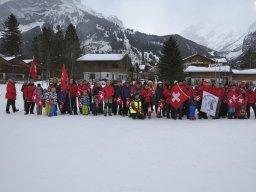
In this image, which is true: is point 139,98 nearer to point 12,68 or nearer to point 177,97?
point 177,97

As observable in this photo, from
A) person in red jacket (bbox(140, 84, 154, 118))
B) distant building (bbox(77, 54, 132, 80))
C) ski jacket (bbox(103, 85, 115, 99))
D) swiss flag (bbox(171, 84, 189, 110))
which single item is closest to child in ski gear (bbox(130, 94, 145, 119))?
person in red jacket (bbox(140, 84, 154, 118))

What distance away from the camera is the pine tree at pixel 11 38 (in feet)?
209

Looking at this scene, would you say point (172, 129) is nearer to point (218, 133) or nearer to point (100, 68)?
point (218, 133)

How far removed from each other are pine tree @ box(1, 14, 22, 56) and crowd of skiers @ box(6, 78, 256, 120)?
187 feet

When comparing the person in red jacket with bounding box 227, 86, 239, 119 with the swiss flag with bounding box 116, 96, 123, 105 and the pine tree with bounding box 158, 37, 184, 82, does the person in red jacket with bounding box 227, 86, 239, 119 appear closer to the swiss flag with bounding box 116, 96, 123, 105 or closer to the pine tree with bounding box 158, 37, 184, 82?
the swiss flag with bounding box 116, 96, 123, 105

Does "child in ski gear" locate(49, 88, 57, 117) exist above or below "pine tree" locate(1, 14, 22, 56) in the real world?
below

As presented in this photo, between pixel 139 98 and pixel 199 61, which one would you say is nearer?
pixel 139 98

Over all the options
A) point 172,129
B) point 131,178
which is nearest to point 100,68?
point 172,129

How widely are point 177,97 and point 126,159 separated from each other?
6.43 metres

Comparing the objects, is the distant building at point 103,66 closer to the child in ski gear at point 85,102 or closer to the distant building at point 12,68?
the distant building at point 12,68

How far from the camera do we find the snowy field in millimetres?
4516

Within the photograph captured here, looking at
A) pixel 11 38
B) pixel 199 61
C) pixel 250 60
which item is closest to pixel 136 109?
pixel 11 38

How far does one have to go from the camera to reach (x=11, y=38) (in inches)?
2496

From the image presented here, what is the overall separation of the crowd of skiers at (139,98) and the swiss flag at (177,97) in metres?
0.14
